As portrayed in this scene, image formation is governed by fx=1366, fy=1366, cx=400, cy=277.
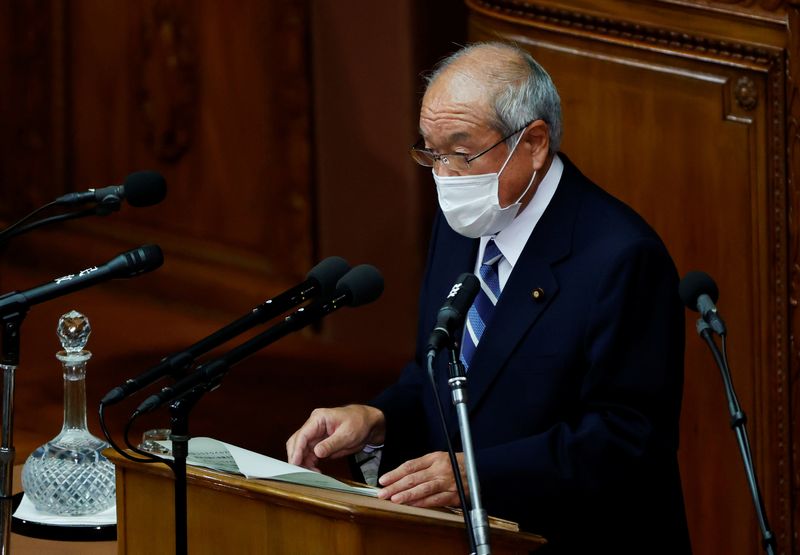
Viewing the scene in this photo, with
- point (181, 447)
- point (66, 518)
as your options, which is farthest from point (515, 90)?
point (66, 518)

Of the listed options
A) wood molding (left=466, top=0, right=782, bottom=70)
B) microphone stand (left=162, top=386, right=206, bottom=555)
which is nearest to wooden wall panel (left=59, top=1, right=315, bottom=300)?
wood molding (left=466, top=0, right=782, bottom=70)

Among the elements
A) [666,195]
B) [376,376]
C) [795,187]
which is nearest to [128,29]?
[376,376]

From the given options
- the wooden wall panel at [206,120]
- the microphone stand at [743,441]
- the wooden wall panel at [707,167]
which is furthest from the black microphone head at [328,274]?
the wooden wall panel at [206,120]

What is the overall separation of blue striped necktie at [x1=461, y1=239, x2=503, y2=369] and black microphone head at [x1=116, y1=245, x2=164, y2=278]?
2.46 ft

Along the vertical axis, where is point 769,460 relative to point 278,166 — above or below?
below

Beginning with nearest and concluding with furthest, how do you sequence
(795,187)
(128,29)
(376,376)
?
(795,187) → (376,376) → (128,29)

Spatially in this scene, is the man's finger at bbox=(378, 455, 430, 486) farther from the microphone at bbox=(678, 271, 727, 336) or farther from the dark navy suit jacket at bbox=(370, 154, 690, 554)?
the microphone at bbox=(678, 271, 727, 336)

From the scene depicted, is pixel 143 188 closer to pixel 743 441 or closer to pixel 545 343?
pixel 545 343

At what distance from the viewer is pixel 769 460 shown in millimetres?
4062

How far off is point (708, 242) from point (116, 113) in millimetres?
2671

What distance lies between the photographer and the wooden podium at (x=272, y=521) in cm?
193

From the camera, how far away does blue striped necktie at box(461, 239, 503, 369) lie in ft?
8.62

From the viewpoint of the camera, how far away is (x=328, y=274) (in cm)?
207

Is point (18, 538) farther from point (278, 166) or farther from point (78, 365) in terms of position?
point (278, 166)
